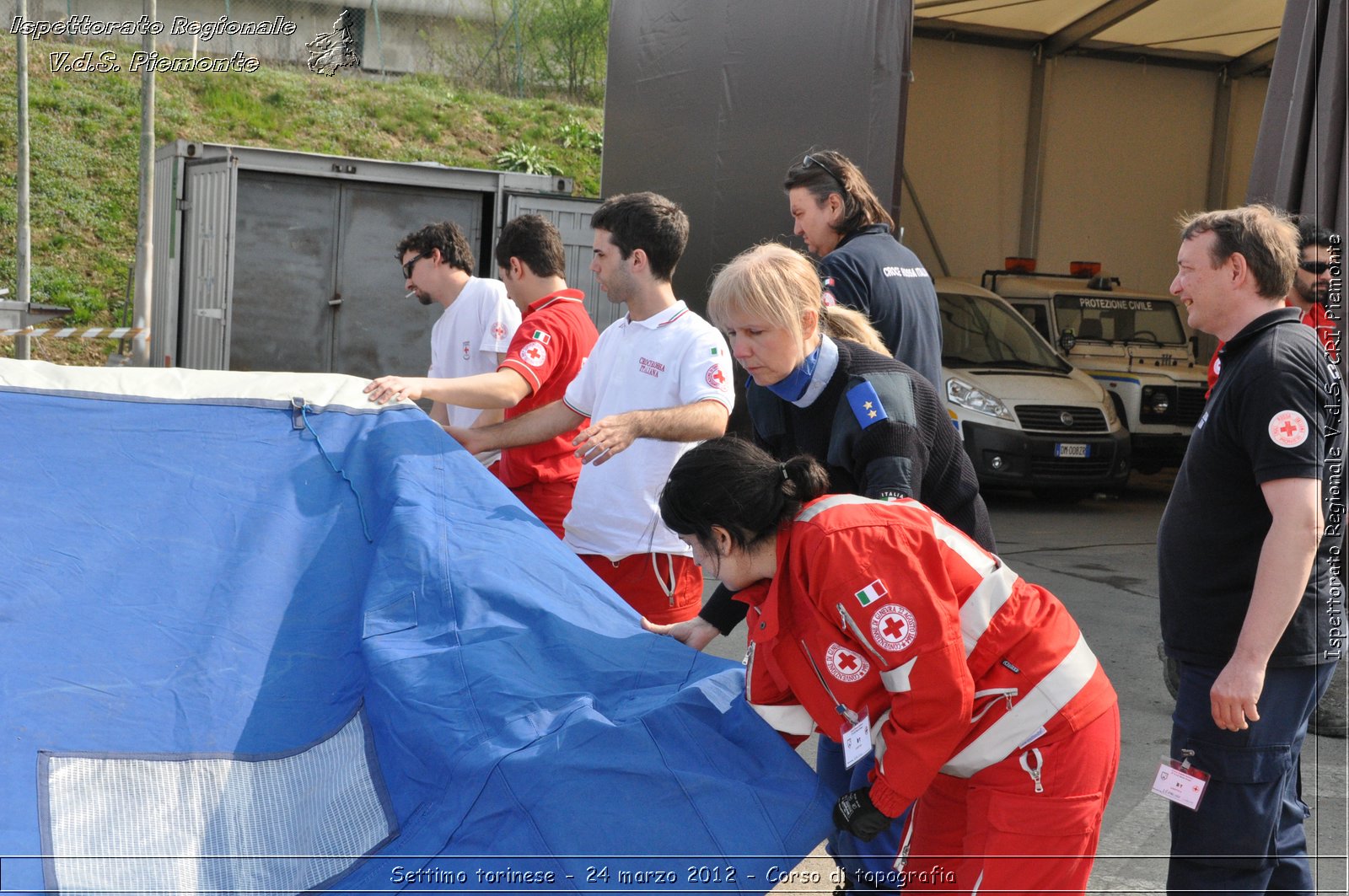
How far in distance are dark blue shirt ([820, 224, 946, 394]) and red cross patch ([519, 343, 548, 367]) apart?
3.35 ft

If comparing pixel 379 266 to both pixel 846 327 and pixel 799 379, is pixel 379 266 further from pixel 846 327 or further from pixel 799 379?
pixel 799 379

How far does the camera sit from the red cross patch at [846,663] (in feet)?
6.86

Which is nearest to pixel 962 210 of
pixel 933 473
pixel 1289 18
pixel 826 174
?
pixel 1289 18

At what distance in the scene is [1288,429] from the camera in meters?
2.63

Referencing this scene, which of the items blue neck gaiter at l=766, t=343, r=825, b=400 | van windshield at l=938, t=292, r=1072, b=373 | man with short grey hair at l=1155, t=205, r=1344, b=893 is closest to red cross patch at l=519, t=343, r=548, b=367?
blue neck gaiter at l=766, t=343, r=825, b=400

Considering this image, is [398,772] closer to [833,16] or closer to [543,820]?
[543,820]

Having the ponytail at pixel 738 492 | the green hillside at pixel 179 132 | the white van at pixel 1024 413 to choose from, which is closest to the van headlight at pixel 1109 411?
the white van at pixel 1024 413

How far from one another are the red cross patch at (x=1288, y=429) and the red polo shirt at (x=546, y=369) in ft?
7.54

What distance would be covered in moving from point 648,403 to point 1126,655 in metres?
3.83

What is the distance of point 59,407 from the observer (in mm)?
3344

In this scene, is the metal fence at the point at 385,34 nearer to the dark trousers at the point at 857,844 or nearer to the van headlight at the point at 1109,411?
the van headlight at the point at 1109,411

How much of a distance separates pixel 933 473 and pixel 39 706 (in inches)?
83.2

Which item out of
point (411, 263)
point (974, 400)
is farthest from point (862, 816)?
point (974, 400)

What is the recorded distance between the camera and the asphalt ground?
3865 mm
